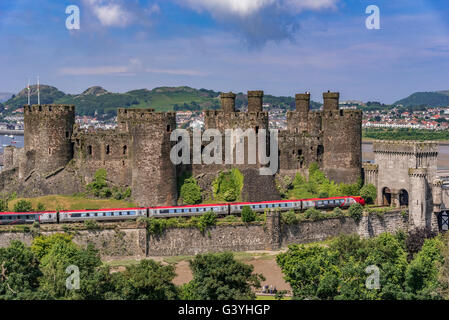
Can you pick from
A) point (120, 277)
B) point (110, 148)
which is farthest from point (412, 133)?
point (120, 277)

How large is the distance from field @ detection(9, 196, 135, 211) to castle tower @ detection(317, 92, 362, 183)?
21.2 m

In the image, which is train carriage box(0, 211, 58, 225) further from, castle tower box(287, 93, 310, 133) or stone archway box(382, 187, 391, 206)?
stone archway box(382, 187, 391, 206)

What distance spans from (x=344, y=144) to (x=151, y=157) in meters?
20.2

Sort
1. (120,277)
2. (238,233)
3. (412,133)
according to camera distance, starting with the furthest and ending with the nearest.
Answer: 1. (412,133)
2. (238,233)
3. (120,277)

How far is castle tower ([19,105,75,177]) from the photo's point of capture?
209 feet

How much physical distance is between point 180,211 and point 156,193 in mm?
2672

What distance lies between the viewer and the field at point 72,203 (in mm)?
60594

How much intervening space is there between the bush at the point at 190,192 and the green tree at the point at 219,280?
1784 centimetres

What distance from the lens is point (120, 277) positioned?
43.3 meters

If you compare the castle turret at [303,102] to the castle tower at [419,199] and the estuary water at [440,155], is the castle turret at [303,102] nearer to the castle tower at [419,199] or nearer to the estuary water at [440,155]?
the castle tower at [419,199]

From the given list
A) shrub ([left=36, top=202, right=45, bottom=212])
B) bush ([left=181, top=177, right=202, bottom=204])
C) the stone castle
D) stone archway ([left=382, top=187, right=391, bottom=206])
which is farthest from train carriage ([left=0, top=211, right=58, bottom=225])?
stone archway ([left=382, top=187, right=391, bottom=206])

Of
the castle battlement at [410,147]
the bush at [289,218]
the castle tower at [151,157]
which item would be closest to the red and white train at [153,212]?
the bush at [289,218]
